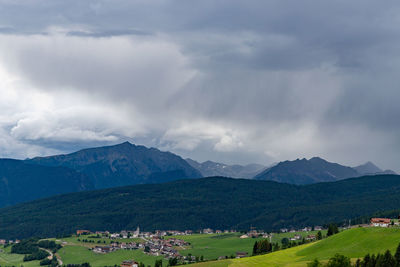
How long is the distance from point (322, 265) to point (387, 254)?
71.0 feet

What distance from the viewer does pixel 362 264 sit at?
177 metres

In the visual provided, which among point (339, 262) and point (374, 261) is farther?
point (339, 262)

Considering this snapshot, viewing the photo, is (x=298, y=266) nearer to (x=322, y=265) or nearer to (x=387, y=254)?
(x=322, y=265)

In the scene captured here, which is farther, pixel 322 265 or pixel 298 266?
pixel 298 266

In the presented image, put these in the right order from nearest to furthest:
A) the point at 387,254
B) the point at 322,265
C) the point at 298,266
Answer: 1. the point at 387,254
2. the point at 322,265
3. the point at 298,266

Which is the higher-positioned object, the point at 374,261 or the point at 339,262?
the point at 374,261

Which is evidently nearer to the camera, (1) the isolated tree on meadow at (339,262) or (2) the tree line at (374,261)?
(2) the tree line at (374,261)

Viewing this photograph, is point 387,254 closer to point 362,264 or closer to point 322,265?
point 362,264

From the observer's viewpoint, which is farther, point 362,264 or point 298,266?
point 298,266

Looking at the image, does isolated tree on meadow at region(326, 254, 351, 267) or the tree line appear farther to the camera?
isolated tree on meadow at region(326, 254, 351, 267)

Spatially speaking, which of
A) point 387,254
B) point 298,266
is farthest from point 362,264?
point 298,266

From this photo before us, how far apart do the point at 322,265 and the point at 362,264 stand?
1239 cm

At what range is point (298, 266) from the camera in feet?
647

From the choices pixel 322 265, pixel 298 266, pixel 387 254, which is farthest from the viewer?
pixel 298 266
